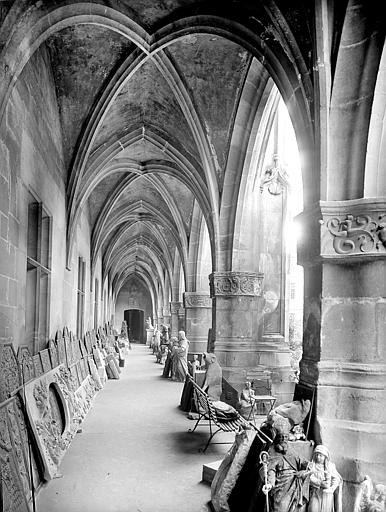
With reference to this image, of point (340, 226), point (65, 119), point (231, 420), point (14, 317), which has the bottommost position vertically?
point (231, 420)

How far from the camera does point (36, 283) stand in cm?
823

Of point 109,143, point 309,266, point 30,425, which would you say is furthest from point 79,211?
point 309,266

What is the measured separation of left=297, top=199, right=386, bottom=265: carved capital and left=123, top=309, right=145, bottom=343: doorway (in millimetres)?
43348

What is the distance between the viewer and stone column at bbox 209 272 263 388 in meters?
10.3

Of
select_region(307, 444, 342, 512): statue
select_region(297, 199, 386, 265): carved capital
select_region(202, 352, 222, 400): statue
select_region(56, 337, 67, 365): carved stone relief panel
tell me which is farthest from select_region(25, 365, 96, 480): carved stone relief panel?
select_region(297, 199, 386, 265): carved capital

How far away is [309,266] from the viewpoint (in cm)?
516

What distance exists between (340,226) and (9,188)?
3579 millimetres

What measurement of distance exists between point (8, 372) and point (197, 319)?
12.0 m

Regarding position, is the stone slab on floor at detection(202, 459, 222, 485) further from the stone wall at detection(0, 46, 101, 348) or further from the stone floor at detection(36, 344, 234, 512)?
the stone wall at detection(0, 46, 101, 348)

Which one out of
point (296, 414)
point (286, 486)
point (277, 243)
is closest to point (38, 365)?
point (296, 414)

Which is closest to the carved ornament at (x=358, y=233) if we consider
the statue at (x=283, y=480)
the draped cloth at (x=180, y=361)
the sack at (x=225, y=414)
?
the statue at (x=283, y=480)

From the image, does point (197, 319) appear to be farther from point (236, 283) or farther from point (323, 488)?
point (323, 488)

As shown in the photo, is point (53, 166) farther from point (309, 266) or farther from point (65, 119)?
point (309, 266)

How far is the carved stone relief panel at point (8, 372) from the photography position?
511cm
